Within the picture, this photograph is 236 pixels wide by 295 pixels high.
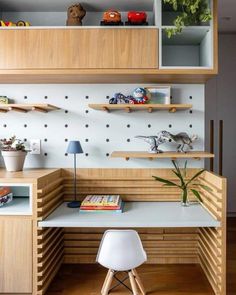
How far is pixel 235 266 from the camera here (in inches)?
91.4

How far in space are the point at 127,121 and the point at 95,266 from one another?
1.23 meters

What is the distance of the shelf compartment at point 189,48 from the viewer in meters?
2.04

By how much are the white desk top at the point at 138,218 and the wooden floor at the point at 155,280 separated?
53cm

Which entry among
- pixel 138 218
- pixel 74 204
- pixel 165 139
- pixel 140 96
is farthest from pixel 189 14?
pixel 74 204

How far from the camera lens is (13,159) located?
2.15m

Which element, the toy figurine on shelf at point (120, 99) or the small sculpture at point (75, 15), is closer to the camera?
the small sculpture at point (75, 15)

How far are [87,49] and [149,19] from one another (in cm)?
69

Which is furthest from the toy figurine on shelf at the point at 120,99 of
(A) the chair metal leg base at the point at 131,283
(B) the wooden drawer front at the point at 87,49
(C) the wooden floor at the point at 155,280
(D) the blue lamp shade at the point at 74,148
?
(C) the wooden floor at the point at 155,280

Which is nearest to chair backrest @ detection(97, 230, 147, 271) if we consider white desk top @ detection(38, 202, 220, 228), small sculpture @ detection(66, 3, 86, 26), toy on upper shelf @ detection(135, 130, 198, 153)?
white desk top @ detection(38, 202, 220, 228)

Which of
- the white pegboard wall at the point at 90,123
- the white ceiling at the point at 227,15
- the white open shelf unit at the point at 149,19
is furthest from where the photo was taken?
the white ceiling at the point at 227,15

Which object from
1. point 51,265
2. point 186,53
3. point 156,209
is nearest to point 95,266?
point 51,265

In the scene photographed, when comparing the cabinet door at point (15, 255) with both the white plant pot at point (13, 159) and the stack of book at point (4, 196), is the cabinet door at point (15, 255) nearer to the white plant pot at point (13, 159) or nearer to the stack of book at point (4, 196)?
the stack of book at point (4, 196)

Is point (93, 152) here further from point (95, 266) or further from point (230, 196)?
point (230, 196)

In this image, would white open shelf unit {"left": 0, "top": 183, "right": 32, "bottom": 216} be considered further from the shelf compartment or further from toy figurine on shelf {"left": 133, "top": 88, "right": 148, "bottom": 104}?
Result: the shelf compartment
